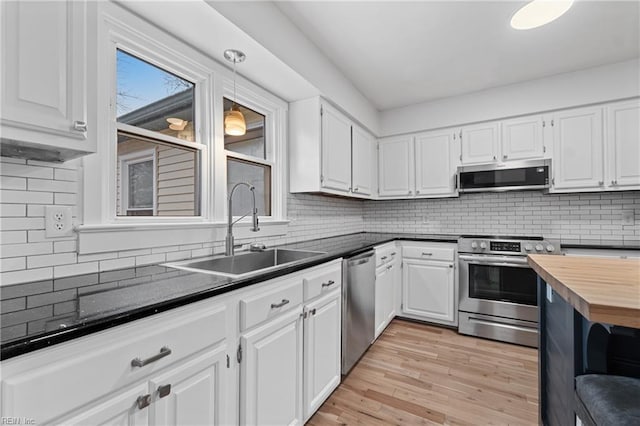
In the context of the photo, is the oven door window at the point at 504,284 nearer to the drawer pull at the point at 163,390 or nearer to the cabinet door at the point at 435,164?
the cabinet door at the point at 435,164

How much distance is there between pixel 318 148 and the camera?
2.59 meters

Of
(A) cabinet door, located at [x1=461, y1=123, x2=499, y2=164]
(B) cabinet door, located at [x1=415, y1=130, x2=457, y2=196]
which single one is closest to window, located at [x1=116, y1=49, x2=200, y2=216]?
(B) cabinet door, located at [x1=415, y1=130, x2=457, y2=196]

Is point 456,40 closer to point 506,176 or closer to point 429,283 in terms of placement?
point 506,176

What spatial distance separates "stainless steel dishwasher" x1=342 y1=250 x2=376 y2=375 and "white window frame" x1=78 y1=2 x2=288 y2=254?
778 mm

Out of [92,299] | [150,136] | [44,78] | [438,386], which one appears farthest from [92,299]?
[438,386]

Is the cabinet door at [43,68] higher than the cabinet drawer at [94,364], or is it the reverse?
the cabinet door at [43,68]

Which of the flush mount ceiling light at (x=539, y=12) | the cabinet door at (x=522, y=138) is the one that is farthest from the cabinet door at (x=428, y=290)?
the flush mount ceiling light at (x=539, y=12)

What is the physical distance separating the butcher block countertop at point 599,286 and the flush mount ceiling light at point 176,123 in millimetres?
2126

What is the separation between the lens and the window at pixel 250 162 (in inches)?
88.8

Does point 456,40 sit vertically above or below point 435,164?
above

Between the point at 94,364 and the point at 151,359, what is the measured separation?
0.15 meters

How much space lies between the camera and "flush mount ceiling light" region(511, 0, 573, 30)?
1528 mm

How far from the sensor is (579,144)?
2.90m

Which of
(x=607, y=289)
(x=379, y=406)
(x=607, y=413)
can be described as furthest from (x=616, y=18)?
(x=379, y=406)
